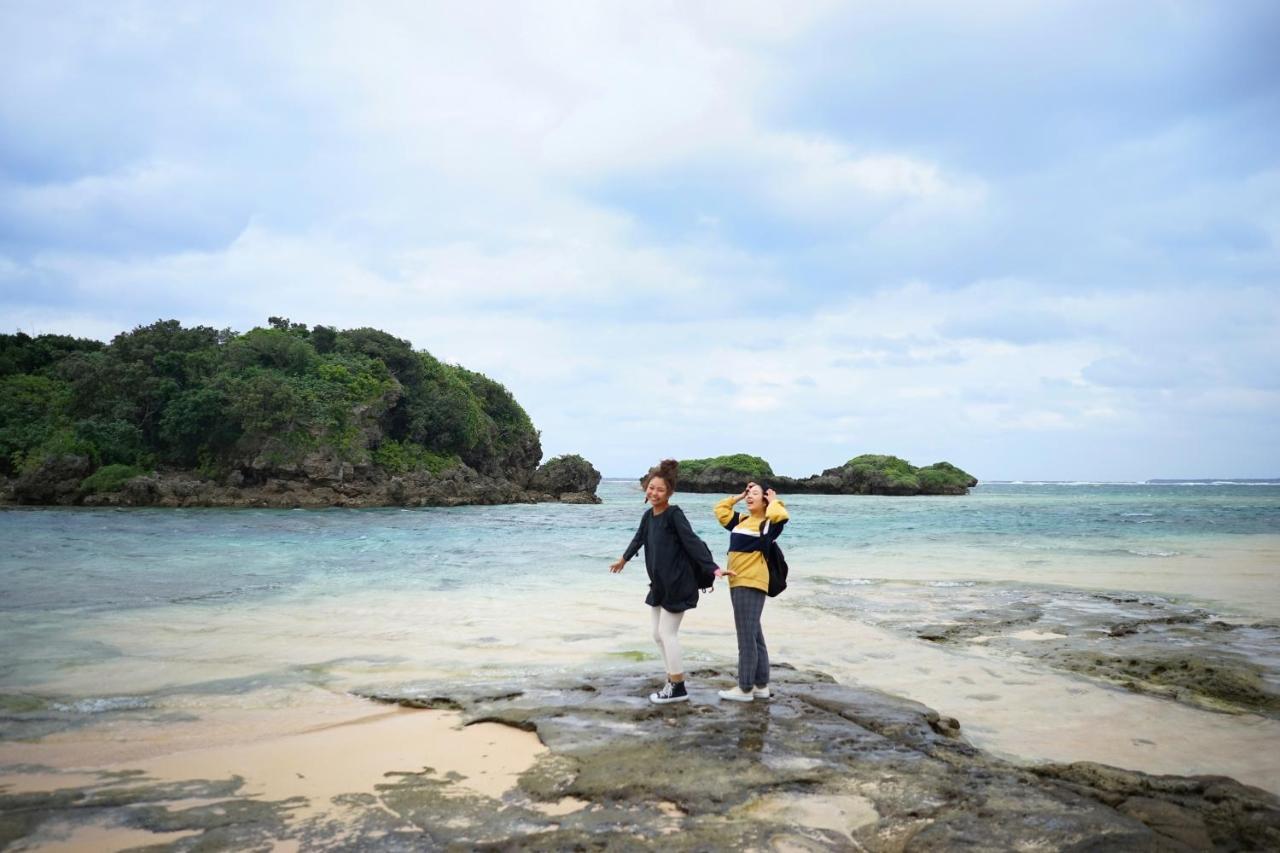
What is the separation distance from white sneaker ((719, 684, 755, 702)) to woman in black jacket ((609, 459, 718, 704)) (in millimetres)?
326

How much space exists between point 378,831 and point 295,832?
41 cm

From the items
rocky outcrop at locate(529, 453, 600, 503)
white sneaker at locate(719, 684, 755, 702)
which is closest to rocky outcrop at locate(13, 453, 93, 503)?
rocky outcrop at locate(529, 453, 600, 503)

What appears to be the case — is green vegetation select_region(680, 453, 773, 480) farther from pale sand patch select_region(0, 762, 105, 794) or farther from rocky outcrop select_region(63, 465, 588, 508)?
pale sand patch select_region(0, 762, 105, 794)

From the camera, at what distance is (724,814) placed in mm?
3770

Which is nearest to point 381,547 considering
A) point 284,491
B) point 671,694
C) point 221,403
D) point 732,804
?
point 671,694

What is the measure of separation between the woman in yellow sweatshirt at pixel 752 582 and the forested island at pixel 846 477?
268 ft

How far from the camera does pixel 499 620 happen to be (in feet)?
35.0

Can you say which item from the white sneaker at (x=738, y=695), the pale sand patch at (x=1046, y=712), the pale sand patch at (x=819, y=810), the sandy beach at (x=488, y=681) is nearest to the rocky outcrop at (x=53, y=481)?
the sandy beach at (x=488, y=681)

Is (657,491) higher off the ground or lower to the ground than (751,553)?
higher

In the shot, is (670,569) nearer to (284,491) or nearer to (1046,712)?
(1046,712)

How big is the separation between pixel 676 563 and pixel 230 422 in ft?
161

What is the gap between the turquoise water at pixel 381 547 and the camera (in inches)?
548

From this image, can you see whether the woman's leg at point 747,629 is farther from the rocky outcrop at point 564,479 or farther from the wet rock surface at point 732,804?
the rocky outcrop at point 564,479

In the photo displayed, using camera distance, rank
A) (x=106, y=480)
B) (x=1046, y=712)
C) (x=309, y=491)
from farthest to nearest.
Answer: (x=309, y=491)
(x=106, y=480)
(x=1046, y=712)
